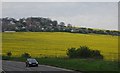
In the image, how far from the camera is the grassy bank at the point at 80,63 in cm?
4549

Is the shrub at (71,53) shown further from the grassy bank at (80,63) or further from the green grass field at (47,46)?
the grassy bank at (80,63)

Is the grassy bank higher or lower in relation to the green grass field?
lower

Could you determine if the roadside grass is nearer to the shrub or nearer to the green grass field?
the green grass field

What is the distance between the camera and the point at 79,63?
54.2 meters

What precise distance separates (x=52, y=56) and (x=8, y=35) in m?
36.2

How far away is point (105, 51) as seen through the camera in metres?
71.1

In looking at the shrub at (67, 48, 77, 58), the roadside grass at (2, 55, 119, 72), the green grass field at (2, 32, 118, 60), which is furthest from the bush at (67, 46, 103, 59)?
the roadside grass at (2, 55, 119, 72)

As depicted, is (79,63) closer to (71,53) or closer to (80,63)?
(80,63)

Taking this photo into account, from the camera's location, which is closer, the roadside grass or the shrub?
the roadside grass

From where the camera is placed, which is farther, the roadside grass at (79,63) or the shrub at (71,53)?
the shrub at (71,53)

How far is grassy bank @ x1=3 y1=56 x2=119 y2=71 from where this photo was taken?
149ft

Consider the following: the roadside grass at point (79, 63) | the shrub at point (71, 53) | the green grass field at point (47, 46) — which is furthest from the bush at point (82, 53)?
the roadside grass at point (79, 63)

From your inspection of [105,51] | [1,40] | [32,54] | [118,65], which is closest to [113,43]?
[105,51]

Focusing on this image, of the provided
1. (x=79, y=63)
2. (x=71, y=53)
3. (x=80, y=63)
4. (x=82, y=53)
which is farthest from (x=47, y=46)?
(x=80, y=63)
